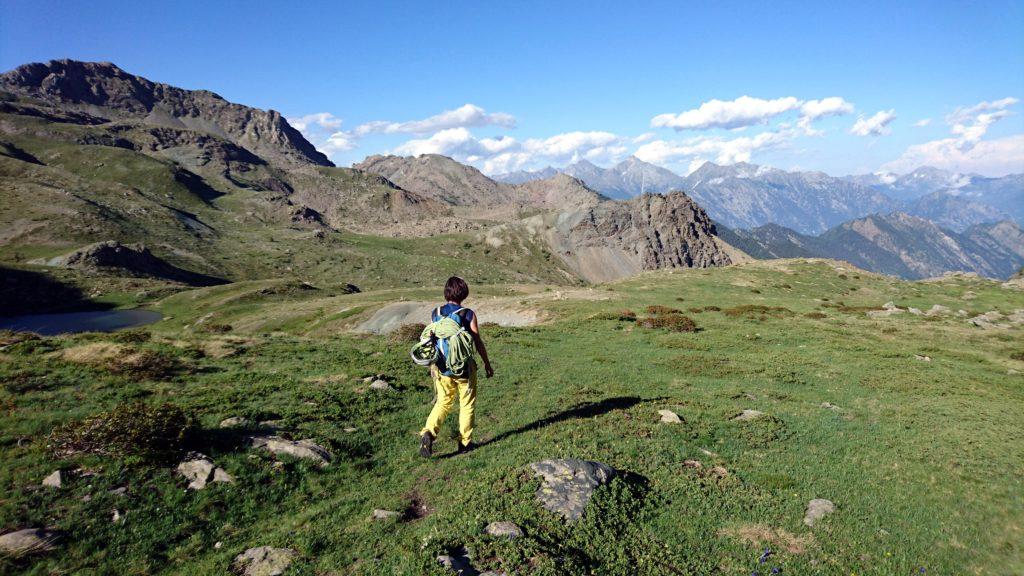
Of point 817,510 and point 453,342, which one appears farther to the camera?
point 453,342

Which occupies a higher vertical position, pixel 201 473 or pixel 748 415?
A: pixel 201 473

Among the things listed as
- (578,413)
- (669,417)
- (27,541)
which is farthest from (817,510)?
(27,541)

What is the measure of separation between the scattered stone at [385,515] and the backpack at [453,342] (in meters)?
3.74

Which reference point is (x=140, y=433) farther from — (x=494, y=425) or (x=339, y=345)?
(x=339, y=345)

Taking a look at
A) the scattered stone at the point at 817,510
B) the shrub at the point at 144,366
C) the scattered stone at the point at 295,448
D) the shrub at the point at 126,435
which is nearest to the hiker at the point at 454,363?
the scattered stone at the point at 295,448

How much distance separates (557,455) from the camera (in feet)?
40.8

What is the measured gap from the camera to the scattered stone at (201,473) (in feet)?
34.1

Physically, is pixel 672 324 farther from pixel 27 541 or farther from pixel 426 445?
pixel 27 541

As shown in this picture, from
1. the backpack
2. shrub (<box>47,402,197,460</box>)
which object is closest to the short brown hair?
the backpack

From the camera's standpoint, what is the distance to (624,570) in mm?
7883

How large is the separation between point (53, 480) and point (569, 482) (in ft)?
36.6

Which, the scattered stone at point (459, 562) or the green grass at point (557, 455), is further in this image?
the green grass at point (557, 455)

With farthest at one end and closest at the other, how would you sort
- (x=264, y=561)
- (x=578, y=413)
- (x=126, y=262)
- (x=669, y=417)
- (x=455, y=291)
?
1. (x=126, y=262)
2. (x=578, y=413)
3. (x=669, y=417)
4. (x=455, y=291)
5. (x=264, y=561)

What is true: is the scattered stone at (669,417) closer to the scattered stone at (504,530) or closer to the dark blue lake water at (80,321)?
the scattered stone at (504,530)
